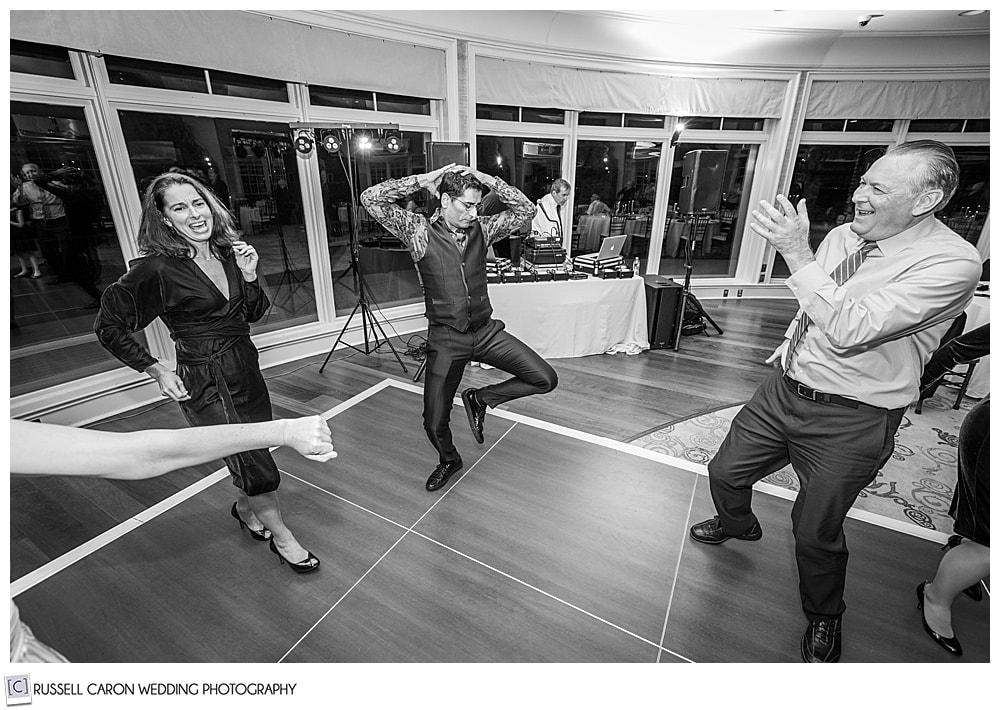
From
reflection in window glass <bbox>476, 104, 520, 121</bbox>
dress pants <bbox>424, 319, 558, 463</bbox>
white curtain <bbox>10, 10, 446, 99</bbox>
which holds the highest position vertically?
white curtain <bbox>10, 10, 446, 99</bbox>

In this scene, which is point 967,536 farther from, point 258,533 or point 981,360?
point 981,360

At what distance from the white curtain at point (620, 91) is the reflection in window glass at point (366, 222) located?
0.93 meters

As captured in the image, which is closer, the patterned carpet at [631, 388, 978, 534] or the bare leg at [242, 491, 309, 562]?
the bare leg at [242, 491, 309, 562]

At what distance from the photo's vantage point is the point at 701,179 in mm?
4113

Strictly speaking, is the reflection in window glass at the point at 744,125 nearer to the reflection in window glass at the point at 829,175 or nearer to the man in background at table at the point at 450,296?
the reflection in window glass at the point at 829,175

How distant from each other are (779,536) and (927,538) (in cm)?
64

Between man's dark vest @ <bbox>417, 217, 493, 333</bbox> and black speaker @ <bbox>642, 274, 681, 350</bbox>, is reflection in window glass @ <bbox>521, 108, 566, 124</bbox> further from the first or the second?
man's dark vest @ <bbox>417, 217, 493, 333</bbox>

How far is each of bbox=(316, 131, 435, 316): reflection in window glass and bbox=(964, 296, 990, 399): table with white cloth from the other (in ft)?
14.8

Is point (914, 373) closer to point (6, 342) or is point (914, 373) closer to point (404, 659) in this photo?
point (404, 659)

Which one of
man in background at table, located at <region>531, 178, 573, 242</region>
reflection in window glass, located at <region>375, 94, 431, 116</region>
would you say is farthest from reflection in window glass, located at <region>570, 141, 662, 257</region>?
reflection in window glass, located at <region>375, 94, 431, 116</region>

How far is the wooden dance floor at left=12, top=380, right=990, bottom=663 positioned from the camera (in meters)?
1.57

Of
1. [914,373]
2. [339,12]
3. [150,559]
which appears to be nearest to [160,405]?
[150,559]

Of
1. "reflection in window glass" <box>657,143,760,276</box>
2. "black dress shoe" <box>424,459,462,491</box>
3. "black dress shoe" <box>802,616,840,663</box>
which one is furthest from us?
"reflection in window glass" <box>657,143,760,276</box>

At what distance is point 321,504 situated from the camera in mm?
2248
